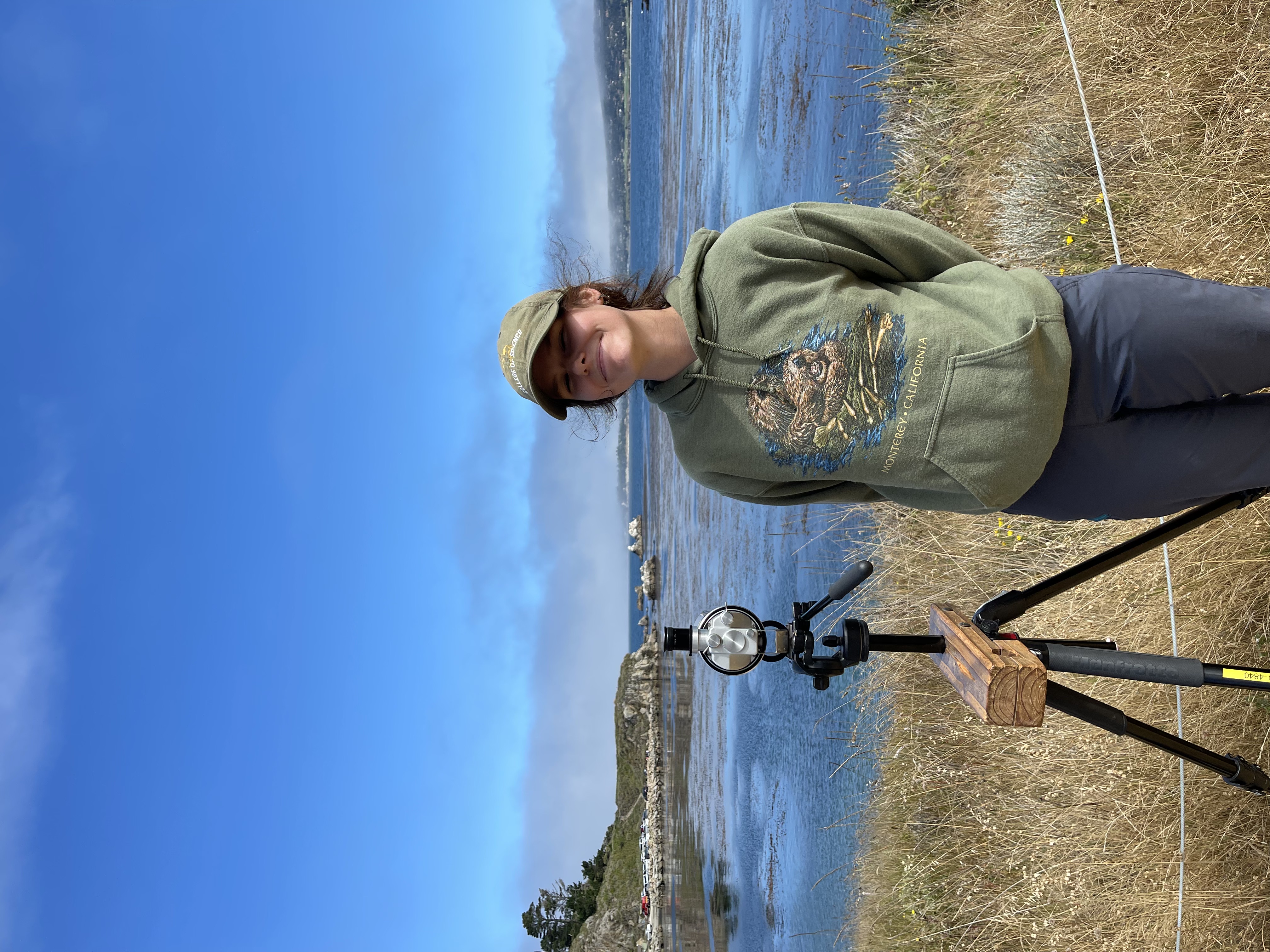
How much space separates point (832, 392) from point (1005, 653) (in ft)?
2.62

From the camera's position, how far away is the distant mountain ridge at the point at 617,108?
5225cm

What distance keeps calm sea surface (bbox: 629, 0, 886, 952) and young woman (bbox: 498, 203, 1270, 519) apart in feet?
1.12

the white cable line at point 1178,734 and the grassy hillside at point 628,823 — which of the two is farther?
the grassy hillside at point 628,823

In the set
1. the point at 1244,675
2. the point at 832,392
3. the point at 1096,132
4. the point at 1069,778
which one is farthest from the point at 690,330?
the point at 1096,132

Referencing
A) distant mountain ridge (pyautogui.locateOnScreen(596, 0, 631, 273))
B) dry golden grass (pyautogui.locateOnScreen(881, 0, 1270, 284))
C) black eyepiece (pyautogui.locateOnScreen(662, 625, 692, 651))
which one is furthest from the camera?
distant mountain ridge (pyautogui.locateOnScreen(596, 0, 631, 273))

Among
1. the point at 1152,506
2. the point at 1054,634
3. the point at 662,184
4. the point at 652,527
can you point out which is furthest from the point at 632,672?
the point at 1152,506

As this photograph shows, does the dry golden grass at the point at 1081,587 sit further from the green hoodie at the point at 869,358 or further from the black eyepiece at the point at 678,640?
the black eyepiece at the point at 678,640

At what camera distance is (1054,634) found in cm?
478

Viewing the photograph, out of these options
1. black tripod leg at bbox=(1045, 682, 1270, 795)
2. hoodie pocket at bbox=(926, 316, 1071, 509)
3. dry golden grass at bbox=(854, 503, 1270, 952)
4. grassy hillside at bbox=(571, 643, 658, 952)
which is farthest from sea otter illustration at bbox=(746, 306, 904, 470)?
grassy hillside at bbox=(571, 643, 658, 952)

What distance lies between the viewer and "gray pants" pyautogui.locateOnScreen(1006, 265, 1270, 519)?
77.7 inches

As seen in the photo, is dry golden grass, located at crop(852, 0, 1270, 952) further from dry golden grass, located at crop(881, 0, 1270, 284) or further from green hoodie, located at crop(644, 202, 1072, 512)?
green hoodie, located at crop(644, 202, 1072, 512)

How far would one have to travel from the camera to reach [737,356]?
2.18 meters

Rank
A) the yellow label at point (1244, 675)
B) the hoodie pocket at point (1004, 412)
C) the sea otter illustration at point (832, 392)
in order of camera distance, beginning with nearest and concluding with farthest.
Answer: the hoodie pocket at point (1004, 412)
the sea otter illustration at point (832, 392)
the yellow label at point (1244, 675)

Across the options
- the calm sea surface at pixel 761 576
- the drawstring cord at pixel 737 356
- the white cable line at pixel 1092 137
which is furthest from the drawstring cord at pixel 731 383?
the white cable line at pixel 1092 137
